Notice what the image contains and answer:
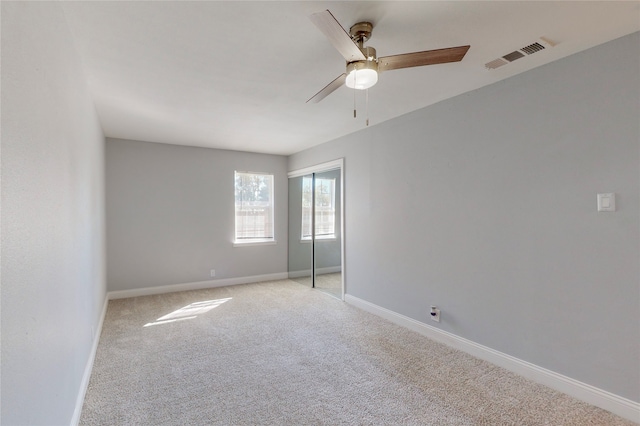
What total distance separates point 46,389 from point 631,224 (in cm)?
334

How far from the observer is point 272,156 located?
6.02 m

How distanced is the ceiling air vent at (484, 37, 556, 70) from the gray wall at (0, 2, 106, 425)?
2.74 metres

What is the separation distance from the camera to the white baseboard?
6.72 ft

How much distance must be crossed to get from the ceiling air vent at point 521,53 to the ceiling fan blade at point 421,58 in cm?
70

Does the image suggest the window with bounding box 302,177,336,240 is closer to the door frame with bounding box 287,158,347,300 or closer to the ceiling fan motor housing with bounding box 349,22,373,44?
the door frame with bounding box 287,158,347,300

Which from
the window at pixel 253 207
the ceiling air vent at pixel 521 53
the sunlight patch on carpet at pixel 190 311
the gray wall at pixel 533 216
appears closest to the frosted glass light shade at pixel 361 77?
the ceiling air vent at pixel 521 53

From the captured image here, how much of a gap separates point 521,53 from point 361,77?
130 cm

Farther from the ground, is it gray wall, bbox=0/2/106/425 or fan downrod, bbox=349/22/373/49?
fan downrod, bbox=349/22/373/49

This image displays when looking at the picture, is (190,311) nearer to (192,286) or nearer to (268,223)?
(192,286)

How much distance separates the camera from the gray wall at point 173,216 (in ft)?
15.4

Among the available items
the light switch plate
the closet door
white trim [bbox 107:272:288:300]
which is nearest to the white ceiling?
the light switch plate

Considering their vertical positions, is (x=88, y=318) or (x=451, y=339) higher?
(x=88, y=318)

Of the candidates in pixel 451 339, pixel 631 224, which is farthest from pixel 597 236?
pixel 451 339

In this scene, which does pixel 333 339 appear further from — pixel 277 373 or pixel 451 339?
pixel 451 339
